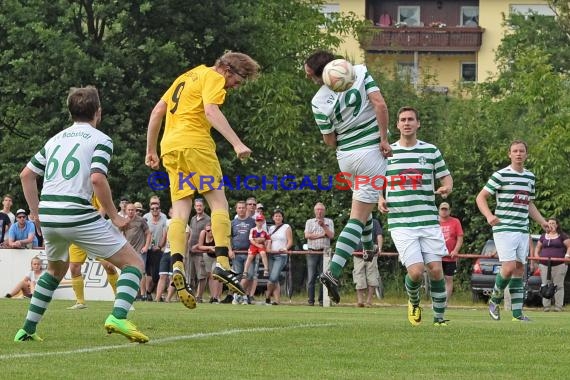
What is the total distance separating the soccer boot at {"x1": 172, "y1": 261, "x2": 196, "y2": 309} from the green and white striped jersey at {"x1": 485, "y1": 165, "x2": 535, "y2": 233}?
16.3 ft

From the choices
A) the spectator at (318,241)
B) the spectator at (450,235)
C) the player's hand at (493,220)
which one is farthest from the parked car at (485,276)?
the player's hand at (493,220)

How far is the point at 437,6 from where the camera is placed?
71.6 metres

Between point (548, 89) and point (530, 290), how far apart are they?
40.9 feet

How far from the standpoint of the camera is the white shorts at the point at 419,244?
1316cm

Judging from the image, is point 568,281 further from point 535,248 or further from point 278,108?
point 278,108

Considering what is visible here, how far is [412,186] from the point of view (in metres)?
13.1

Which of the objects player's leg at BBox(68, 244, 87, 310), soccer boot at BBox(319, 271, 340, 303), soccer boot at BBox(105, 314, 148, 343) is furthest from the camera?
player's leg at BBox(68, 244, 87, 310)

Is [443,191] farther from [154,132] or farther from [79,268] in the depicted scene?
[79,268]

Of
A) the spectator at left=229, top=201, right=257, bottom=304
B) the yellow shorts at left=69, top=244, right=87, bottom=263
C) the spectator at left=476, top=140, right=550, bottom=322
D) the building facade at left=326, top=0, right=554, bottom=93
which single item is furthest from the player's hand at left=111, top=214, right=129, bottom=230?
the building facade at left=326, top=0, right=554, bottom=93

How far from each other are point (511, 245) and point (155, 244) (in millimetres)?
10905

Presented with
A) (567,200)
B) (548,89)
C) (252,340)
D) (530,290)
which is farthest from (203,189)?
(548,89)

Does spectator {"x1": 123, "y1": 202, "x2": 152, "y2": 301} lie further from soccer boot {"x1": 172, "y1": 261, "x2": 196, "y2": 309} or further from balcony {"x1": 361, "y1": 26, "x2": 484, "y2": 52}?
balcony {"x1": 361, "y1": 26, "x2": 484, "y2": 52}

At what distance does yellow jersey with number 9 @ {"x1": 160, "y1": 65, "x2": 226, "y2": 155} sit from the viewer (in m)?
12.6

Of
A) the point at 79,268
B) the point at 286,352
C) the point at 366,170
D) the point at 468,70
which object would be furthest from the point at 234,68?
the point at 468,70
